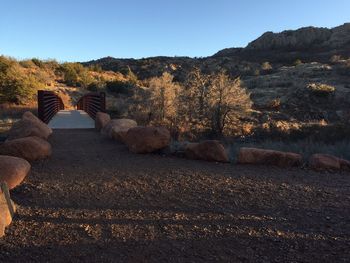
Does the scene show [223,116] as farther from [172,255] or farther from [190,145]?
[172,255]

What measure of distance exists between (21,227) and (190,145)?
16.7ft

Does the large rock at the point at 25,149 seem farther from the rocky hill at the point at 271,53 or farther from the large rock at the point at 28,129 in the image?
the rocky hill at the point at 271,53

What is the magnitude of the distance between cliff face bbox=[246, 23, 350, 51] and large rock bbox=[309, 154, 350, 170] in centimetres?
8064

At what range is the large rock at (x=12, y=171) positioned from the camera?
6.68 metres

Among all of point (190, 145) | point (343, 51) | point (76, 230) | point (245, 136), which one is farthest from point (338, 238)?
point (343, 51)

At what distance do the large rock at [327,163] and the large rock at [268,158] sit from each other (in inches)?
13.4

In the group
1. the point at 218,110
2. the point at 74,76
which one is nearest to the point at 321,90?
the point at 218,110

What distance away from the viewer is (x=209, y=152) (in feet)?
30.7

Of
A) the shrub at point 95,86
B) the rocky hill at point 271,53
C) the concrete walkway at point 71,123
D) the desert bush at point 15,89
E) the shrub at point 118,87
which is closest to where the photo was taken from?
the concrete walkway at point 71,123

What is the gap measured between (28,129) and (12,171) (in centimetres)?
507

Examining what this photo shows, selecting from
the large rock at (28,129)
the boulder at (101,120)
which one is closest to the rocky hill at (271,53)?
the boulder at (101,120)

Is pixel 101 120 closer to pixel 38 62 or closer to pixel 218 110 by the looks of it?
pixel 218 110

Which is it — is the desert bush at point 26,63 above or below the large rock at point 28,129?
above

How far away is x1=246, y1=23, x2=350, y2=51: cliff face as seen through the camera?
87812 millimetres
